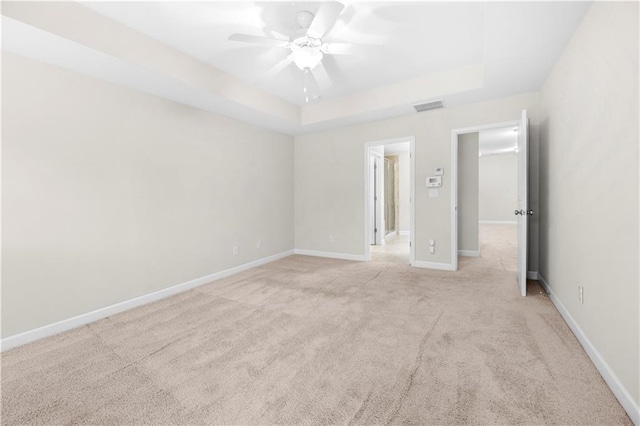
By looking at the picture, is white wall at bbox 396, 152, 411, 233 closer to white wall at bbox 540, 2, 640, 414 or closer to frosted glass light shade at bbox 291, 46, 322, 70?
white wall at bbox 540, 2, 640, 414

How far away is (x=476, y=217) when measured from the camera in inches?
210

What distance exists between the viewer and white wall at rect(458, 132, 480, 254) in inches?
208

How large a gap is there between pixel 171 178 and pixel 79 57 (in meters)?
1.36

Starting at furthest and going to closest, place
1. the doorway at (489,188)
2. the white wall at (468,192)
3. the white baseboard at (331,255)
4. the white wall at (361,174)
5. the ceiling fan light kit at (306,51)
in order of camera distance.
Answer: the white wall at (468,192)
the white baseboard at (331,255)
the white wall at (361,174)
the doorway at (489,188)
the ceiling fan light kit at (306,51)

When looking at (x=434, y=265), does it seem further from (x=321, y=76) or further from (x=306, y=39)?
(x=306, y=39)

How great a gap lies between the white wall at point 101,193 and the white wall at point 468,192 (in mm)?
4090

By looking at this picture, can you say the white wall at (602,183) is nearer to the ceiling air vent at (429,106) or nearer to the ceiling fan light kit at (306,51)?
the ceiling air vent at (429,106)

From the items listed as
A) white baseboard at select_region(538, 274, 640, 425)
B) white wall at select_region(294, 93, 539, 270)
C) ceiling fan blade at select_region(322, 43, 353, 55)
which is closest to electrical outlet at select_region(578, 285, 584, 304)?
white baseboard at select_region(538, 274, 640, 425)

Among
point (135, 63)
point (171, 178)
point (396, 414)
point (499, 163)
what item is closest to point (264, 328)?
point (396, 414)

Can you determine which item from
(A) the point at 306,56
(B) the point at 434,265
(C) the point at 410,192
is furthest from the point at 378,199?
(A) the point at 306,56

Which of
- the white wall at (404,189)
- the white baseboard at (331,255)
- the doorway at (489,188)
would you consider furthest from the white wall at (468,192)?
the white wall at (404,189)

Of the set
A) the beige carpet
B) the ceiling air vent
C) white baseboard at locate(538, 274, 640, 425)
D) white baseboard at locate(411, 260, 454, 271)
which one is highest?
the ceiling air vent

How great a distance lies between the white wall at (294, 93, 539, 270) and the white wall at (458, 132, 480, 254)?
4.61ft

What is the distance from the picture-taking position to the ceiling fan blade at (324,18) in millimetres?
1850
